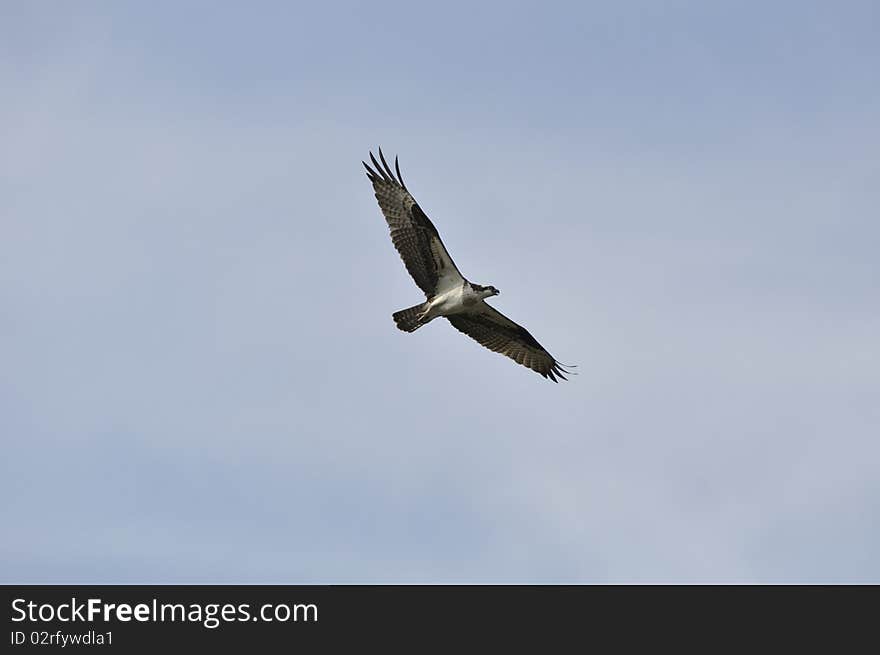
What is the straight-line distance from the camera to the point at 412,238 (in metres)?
32.0

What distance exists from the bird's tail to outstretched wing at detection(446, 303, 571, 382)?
1.53 meters

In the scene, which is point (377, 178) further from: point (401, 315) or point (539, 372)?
point (539, 372)

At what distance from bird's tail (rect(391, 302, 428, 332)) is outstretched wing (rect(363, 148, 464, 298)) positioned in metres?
0.41

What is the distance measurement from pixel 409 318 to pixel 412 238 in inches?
64.2

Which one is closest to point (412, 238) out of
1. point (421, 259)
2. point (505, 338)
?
point (421, 259)

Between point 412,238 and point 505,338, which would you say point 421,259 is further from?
point 505,338

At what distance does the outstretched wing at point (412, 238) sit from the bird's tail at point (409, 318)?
41 centimetres

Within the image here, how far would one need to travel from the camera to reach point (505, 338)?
3425 cm

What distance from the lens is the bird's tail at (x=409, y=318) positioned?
32.0 meters

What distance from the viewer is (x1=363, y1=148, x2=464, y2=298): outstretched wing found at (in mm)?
31797
